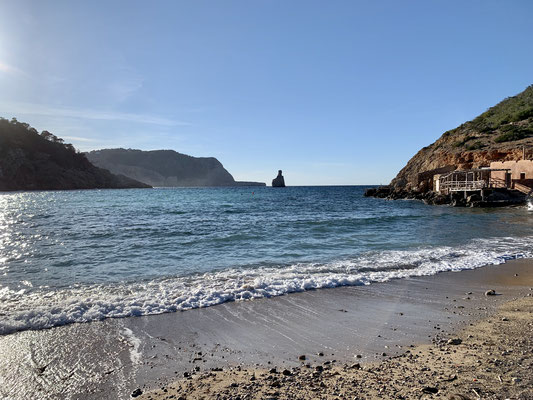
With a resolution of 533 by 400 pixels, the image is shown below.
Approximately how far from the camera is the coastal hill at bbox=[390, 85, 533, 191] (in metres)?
45.0

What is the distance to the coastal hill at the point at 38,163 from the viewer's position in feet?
323

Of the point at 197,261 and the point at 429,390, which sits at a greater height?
the point at 429,390

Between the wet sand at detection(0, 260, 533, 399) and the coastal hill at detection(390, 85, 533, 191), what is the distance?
146ft

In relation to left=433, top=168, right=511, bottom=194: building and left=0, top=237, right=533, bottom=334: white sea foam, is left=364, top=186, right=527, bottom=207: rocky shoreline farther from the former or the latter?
left=0, top=237, right=533, bottom=334: white sea foam

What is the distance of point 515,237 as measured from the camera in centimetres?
1733

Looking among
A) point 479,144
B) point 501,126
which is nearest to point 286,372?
point 479,144

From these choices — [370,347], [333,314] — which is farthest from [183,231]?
[370,347]

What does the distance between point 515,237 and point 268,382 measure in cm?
1839

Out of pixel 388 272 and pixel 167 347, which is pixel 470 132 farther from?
pixel 167 347

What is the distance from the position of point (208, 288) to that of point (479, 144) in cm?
5372

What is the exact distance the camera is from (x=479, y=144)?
49.7 m

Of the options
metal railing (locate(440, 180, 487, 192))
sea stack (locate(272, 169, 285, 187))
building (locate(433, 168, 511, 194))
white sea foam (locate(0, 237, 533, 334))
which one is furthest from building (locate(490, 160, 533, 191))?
sea stack (locate(272, 169, 285, 187))

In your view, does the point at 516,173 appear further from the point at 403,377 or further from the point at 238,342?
the point at 238,342

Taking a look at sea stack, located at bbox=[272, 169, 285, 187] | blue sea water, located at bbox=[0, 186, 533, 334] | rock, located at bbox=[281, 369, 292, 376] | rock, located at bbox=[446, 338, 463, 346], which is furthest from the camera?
sea stack, located at bbox=[272, 169, 285, 187]
